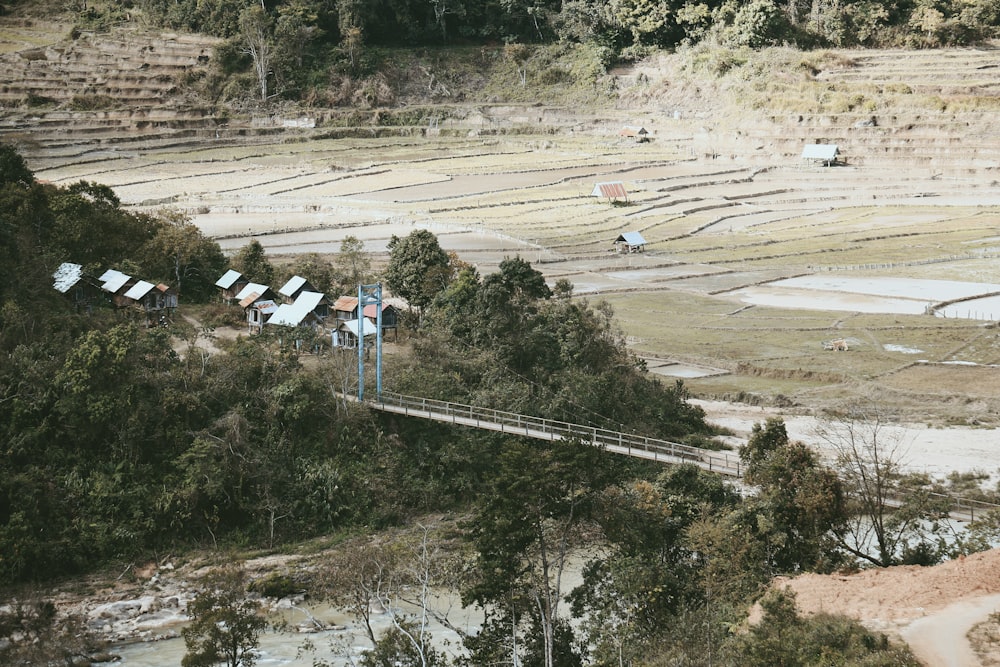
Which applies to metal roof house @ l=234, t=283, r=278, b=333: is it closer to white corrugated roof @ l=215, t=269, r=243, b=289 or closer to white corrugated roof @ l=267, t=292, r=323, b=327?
white corrugated roof @ l=267, t=292, r=323, b=327

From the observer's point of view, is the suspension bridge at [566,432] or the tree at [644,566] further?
the suspension bridge at [566,432]

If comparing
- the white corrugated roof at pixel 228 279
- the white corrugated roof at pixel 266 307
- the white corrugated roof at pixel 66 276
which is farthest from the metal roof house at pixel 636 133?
the white corrugated roof at pixel 66 276

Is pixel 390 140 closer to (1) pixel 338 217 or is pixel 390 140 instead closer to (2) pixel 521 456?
(1) pixel 338 217

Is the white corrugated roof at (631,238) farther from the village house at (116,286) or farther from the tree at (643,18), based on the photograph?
the tree at (643,18)

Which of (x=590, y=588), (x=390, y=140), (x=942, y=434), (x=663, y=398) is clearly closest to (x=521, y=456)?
(x=590, y=588)

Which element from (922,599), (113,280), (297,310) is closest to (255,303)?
(297,310)

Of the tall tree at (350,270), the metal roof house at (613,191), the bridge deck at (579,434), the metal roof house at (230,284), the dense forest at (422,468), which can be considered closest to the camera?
the dense forest at (422,468)
